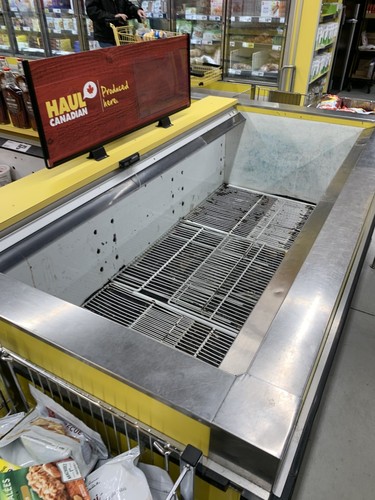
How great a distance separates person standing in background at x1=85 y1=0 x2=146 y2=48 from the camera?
3.74 m

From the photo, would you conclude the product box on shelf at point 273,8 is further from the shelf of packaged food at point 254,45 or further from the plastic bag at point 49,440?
the plastic bag at point 49,440

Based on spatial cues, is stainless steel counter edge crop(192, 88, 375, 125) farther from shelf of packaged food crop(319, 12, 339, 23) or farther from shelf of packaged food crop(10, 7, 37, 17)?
shelf of packaged food crop(10, 7, 37, 17)

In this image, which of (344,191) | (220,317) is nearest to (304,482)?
(220,317)

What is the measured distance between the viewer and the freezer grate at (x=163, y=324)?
1.35 meters

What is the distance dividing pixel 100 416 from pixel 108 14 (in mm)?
3969

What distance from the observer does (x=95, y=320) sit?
786 millimetres

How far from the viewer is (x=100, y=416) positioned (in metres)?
0.82

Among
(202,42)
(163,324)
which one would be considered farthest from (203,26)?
(163,324)

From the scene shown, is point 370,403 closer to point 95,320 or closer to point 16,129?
point 95,320

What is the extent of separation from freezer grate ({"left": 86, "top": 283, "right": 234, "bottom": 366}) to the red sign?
22.5 inches

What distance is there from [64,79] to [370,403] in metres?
1.71

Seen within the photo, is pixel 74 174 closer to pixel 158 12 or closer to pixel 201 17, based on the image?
pixel 201 17

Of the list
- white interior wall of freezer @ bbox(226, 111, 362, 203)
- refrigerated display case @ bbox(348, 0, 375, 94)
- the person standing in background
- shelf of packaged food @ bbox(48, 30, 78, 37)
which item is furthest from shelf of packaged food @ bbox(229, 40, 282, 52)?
refrigerated display case @ bbox(348, 0, 375, 94)

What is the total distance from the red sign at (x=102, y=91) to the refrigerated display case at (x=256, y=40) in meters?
2.50
